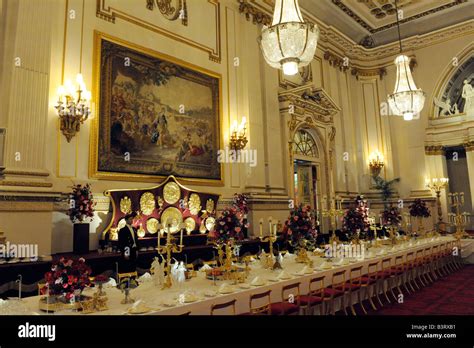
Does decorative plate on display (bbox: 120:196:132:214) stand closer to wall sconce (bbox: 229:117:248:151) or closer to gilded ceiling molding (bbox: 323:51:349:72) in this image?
wall sconce (bbox: 229:117:248:151)

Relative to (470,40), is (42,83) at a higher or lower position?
lower

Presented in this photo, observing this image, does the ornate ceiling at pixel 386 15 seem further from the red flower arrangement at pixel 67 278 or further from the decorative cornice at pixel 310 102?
the red flower arrangement at pixel 67 278

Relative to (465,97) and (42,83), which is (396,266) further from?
(465,97)

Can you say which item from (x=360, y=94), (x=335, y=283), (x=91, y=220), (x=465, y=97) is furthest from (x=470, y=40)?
(x=91, y=220)

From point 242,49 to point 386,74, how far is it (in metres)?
8.14

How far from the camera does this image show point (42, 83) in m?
5.89

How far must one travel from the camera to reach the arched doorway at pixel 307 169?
11617 mm

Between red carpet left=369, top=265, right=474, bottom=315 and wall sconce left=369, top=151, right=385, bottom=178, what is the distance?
6598 millimetres

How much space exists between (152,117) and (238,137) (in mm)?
2476

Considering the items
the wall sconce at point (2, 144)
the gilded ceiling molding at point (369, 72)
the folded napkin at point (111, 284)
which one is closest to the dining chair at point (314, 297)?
the folded napkin at point (111, 284)

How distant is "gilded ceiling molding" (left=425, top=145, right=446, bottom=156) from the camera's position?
1367 centimetres

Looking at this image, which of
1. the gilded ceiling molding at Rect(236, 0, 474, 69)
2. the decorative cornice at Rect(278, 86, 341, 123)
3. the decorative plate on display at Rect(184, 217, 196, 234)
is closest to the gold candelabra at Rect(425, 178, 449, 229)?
the decorative cornice at Rect(278, 86, 341, 123)

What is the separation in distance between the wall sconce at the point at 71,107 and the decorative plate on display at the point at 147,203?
1760mm

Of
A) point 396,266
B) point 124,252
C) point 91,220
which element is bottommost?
point 396,266
